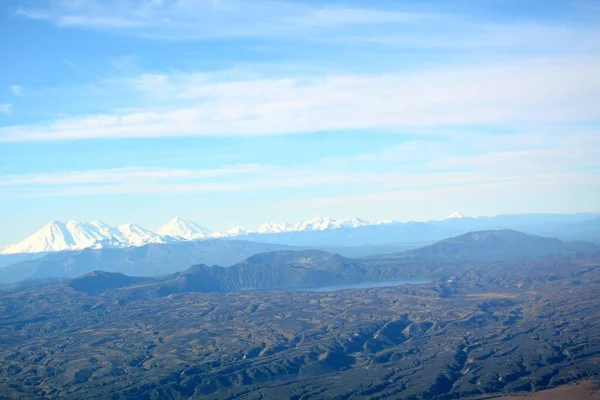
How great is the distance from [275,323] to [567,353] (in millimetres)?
82746

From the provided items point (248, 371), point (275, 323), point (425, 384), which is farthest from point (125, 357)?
point (425, 384)

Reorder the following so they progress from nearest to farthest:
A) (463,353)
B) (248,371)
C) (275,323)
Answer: (248,371)
(463,353)
(275,323)

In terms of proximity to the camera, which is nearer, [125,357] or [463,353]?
[463,353]

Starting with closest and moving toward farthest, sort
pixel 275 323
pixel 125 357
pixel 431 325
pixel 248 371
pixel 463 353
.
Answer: pixel 248 371 → pixel 463 353 → pixel 125 357 → pixel 431 325 → pixel 275 323

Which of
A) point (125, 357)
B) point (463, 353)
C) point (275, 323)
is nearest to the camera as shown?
point (463, 353)

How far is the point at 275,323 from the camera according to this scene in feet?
621

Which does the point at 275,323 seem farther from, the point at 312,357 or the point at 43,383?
the point at 43,383

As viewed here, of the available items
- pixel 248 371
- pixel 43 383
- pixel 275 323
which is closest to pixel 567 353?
pixel 248 371

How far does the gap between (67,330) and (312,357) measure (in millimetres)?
88740

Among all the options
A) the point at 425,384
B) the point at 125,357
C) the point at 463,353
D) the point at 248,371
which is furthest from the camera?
the point at 125,357

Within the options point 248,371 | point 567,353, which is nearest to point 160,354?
point 248,371

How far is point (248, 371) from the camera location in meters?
134

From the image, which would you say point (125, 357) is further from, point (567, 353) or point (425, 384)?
point (567, 353)

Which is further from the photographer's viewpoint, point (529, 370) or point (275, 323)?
point (275, 323)
